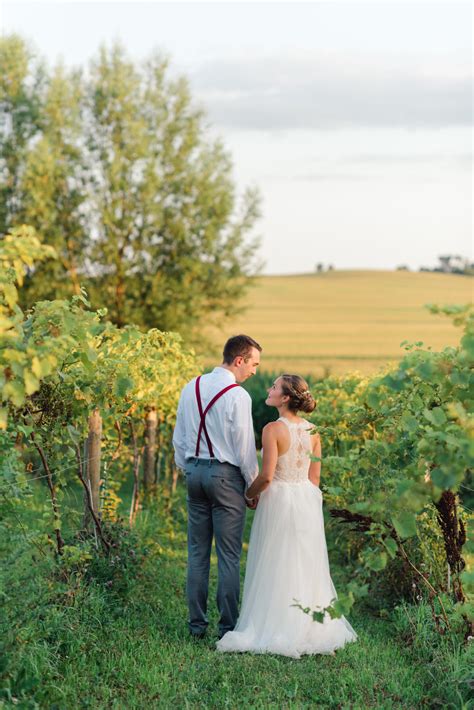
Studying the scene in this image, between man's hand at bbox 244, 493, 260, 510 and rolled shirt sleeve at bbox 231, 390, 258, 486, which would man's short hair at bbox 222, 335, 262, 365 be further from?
man's hand at bbox 244, 493, 260, 510

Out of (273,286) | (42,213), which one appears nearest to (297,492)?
(42,213)

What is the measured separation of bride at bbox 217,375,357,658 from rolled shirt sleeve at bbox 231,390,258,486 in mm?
111

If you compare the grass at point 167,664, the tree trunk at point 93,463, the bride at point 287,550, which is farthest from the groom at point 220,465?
the tree trunk at point 93,463

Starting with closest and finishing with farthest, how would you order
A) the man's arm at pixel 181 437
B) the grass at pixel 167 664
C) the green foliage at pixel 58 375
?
the green foliage at pixel 58 375 → the grass at pixel 167 664 → the man's arm at pixel 181 437

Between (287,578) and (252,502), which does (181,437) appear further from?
(287,578)

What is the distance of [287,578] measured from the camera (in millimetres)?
6309

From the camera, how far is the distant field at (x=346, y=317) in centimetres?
4509

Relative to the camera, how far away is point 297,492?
253 inches

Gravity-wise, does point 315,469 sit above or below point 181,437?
below

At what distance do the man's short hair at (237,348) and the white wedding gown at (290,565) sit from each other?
57cm

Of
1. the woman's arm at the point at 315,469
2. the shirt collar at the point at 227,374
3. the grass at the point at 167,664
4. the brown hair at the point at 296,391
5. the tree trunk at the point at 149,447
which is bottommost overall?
the grass at the point at 167,664

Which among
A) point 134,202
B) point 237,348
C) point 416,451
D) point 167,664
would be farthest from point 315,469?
point 134,202

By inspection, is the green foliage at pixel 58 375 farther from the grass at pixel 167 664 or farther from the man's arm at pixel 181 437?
the grass at pixel 167 664

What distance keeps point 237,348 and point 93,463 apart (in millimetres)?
1982
